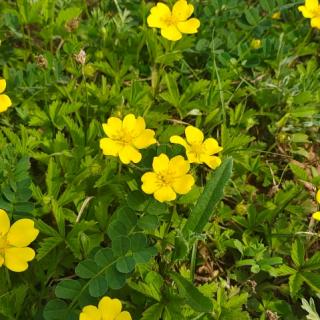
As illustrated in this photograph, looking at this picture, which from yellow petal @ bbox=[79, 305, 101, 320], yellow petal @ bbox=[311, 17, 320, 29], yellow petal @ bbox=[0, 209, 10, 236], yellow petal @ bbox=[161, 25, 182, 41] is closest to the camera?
yellow petal @ bbox=[79, 305, 101, 320]

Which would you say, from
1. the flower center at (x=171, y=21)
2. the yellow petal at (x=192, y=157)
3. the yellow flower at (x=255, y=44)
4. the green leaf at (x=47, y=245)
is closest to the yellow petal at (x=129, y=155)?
the yellow petal at (x=192, y=157)

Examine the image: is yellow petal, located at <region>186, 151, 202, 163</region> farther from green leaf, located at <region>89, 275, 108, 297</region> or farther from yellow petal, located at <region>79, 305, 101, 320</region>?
yellow petal, located at <region>79, 305, 101, 320</region>

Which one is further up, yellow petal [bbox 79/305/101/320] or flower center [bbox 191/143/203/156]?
flower center [bbox 191/143/203/156]

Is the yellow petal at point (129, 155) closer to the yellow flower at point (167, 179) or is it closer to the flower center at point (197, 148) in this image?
the yellow flower at point (167, 179)

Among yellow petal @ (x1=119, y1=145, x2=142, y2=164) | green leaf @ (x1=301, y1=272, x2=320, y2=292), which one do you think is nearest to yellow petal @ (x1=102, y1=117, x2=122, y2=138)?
yellow petal @ (x1=119, y1=145, x2=142, y2=164)

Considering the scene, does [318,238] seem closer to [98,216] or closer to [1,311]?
[98,216]

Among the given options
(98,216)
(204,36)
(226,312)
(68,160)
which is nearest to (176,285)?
(226,312)
